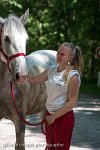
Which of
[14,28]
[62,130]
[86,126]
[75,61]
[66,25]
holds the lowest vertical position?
[86,126]

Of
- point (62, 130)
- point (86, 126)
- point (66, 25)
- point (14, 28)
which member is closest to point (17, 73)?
point (14, 28)

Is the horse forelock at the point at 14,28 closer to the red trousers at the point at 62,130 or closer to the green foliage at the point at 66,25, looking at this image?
the red trousers at the point at 62,130

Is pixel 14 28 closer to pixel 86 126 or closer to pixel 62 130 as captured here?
pixel 62 130

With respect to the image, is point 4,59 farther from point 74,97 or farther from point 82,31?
point 82,31

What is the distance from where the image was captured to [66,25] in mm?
31328

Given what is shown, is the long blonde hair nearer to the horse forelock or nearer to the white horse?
the white horse

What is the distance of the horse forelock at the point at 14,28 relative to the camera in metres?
5.17

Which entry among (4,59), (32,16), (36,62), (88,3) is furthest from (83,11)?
(4,59)

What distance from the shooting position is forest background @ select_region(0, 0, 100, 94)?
28844 mm

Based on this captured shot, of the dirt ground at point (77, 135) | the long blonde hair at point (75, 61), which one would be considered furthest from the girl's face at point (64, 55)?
the dirt ground at point (77, 135)

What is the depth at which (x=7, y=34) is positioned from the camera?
5180 millimetres

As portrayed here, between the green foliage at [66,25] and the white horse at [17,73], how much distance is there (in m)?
21.1

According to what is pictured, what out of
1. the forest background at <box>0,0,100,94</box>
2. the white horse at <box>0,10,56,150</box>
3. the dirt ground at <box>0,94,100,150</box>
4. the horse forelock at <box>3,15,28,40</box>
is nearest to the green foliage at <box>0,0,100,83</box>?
the forest background at <box>0,0,100,94</box>

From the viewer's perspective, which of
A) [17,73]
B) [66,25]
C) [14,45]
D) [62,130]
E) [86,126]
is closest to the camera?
[62,130]
